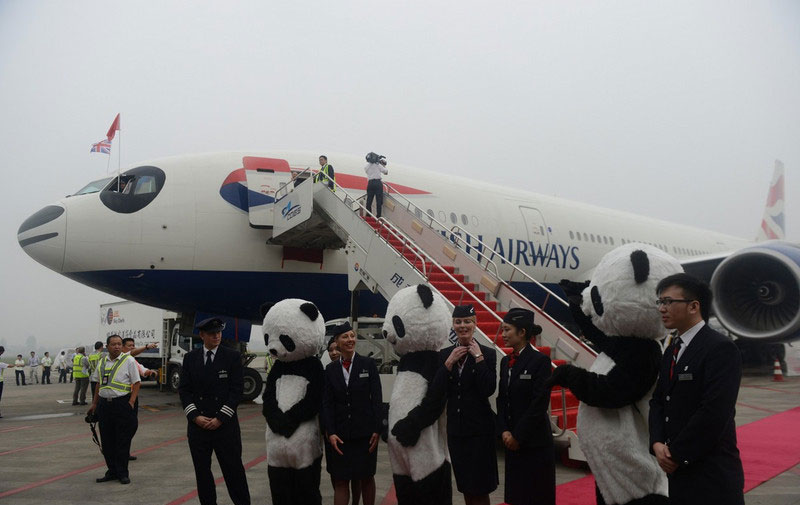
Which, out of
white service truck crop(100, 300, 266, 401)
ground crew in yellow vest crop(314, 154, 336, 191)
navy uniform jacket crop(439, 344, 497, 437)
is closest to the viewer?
navy uniform jacket crop(439, 344, 497, 437)

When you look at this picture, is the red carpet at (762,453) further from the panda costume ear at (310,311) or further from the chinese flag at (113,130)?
the chinese flag at (113,130)

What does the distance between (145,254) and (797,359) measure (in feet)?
65.5

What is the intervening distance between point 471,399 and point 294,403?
1.31 meters

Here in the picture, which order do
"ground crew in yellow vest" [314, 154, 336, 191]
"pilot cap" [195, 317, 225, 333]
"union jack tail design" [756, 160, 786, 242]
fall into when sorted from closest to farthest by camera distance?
"pilot cap" [195, 317, 225, 333] < "ground crew in yellow vest" [314, 154, 336, 191] < "union jack tail design" [756, 160, 786, 242]

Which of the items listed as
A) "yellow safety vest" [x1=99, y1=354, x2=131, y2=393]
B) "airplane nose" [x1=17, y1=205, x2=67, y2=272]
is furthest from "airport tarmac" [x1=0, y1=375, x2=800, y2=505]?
"airplane nose" [x1=17, y1=205, x2=67, y2=272]

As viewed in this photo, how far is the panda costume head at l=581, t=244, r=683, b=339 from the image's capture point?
3400 mm

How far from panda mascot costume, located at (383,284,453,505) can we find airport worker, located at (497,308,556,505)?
1.44ft

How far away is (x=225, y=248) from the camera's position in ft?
33.4

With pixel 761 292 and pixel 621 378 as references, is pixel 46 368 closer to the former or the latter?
pixel 761 292

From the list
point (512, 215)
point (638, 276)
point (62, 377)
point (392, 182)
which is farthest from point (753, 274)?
point (62, 377)

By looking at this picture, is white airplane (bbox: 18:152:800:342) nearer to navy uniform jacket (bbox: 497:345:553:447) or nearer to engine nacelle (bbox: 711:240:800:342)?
engine nacelle (bbox: 711:240:800:342)

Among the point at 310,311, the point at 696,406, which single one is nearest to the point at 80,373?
the point at 310,311

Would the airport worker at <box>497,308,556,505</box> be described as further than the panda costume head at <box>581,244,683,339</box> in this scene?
Yes

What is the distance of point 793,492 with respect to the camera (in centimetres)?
526
